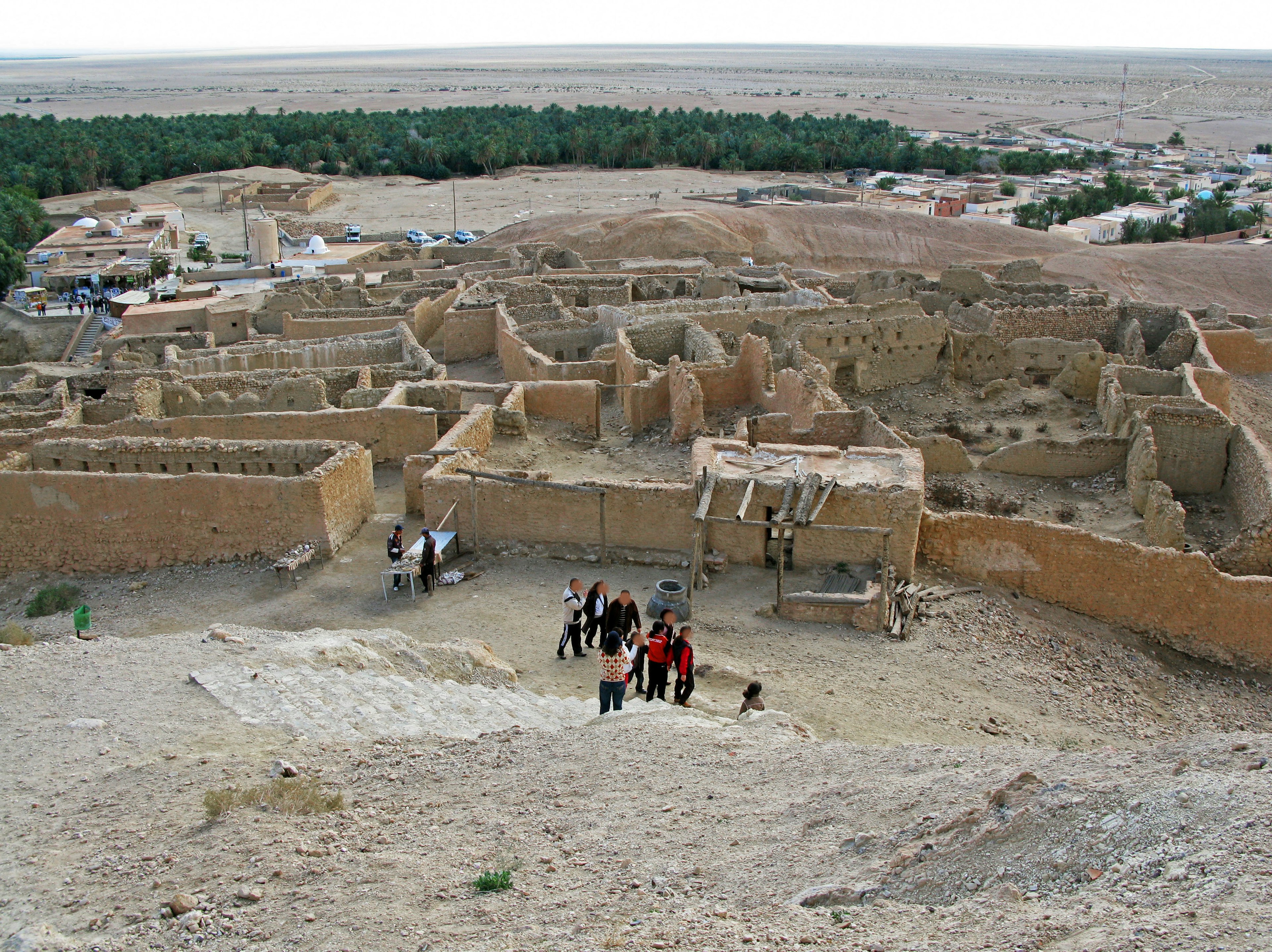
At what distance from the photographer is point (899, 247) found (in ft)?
172

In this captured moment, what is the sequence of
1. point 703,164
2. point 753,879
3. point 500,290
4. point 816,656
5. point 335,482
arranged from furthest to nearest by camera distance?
point 703,164 → point 500,290 → point 335,482 → point 816,656 → point 753,879

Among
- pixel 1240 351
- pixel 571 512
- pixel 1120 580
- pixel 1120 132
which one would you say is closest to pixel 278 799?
pixel 571 512

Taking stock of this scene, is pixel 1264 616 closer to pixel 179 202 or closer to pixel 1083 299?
pixel 1083 299

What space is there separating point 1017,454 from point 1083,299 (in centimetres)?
1064

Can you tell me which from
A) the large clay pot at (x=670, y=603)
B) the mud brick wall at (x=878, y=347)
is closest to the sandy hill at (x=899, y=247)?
the mud brick wall at (x=878, y=347)

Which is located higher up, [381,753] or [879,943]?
[879,943]

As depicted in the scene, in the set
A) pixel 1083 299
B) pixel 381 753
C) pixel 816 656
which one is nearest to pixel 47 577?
pixel 381 753

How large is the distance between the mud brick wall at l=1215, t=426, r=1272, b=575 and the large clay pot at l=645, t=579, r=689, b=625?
→ 23.1 ft

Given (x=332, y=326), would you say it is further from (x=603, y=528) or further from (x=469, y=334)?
(x=603, y=528)

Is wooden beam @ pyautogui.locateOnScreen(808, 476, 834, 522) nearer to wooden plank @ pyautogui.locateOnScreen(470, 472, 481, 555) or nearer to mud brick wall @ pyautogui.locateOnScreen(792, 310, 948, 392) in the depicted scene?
wooden plank @ pyautogui.locateOnScreen(470, 472, 481, 555)

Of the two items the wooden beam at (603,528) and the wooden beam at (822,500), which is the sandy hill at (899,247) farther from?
the wooden beam at (822,500)

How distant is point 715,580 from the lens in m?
13.3

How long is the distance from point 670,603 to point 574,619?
4.89 ft

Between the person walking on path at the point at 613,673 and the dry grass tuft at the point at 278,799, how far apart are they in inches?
114
